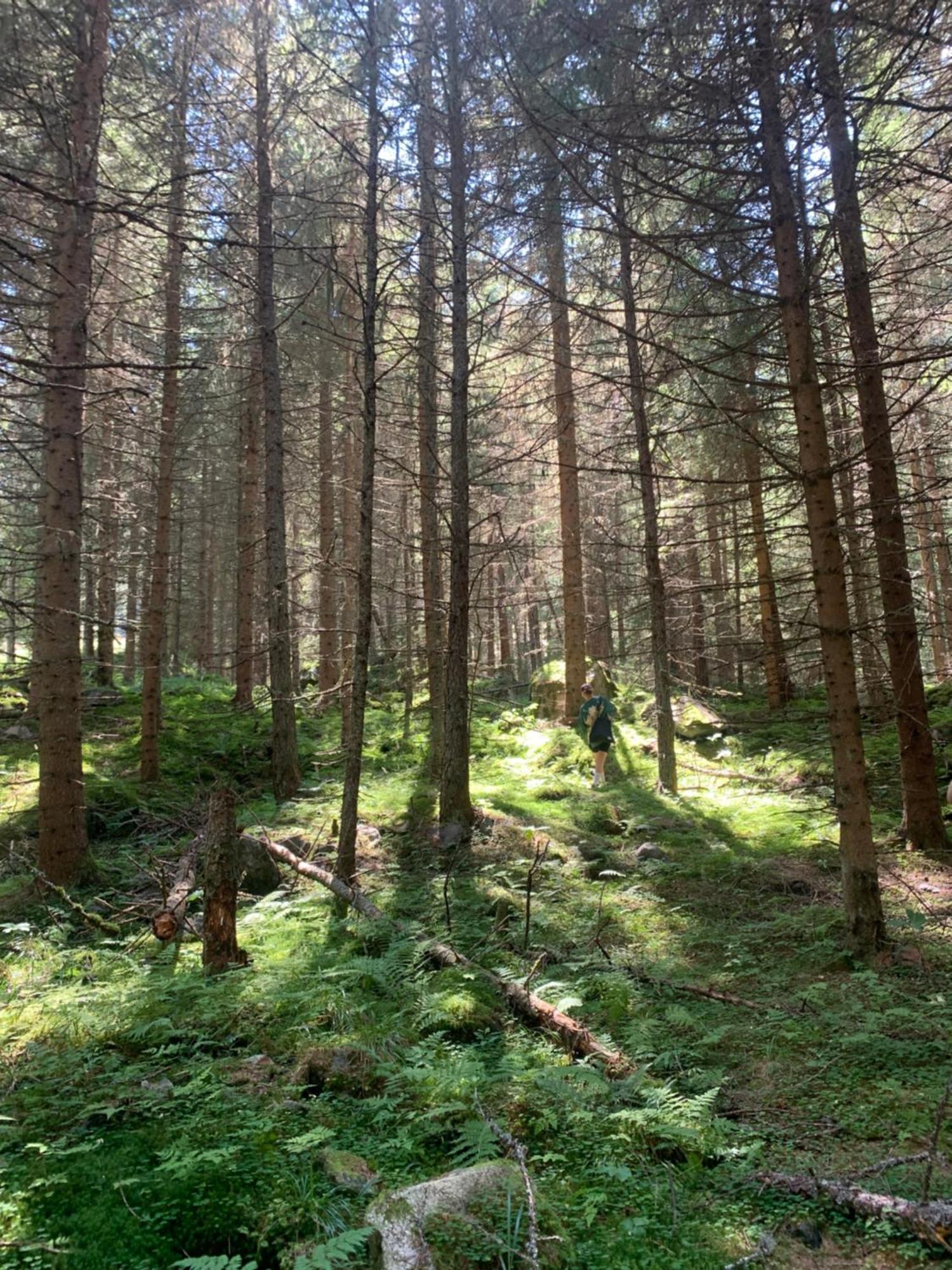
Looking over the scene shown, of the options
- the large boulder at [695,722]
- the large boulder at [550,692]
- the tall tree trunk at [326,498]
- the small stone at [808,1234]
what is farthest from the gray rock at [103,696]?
the small stone at [808,1234]

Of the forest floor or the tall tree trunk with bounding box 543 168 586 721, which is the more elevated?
the tall tree trunk with bounding box 543 168 586 721

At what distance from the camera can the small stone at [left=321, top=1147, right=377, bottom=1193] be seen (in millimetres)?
3211

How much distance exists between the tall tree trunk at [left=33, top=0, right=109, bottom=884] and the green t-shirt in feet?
26.5

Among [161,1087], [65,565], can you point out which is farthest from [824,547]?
[65,565]

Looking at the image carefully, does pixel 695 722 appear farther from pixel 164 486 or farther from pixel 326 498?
pixel 164 486

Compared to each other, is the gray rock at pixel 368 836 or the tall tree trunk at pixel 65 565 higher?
the tall tree trunk at pixel 65 565

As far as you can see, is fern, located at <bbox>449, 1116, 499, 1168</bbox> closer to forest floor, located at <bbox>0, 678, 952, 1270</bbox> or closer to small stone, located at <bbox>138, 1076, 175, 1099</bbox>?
forest floor, located at <bbox>0, 678, 952, 1270</bbox>

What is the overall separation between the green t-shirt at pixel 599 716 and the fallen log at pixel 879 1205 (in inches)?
380

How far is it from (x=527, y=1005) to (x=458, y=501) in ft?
22.8

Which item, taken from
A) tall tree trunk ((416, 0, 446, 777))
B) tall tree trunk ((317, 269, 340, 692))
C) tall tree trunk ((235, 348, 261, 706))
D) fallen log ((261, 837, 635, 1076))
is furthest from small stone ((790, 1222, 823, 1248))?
tall tree trunk ((235, 348, 261, 706))

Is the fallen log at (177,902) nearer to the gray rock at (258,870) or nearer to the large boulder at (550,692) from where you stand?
the gray rock at (258,870)

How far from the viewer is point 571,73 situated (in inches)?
274

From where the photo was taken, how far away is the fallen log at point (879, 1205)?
277cm

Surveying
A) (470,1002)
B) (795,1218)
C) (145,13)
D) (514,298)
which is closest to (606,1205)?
(795,1218)
